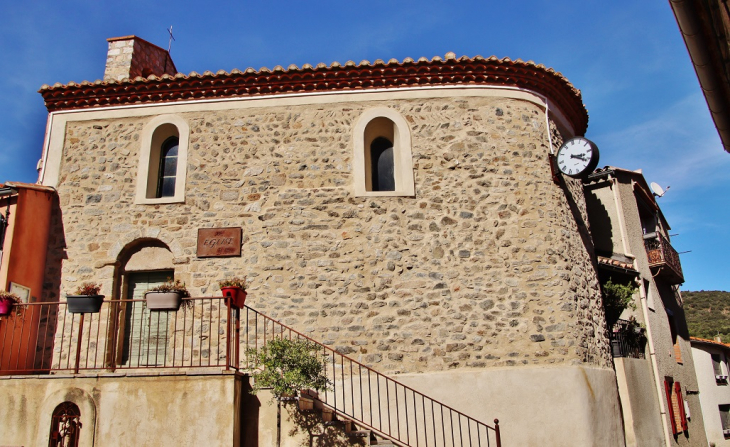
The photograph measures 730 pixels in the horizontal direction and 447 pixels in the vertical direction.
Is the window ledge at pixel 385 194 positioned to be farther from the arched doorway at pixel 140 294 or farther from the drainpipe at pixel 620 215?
the drainpipe at pixel 620 215

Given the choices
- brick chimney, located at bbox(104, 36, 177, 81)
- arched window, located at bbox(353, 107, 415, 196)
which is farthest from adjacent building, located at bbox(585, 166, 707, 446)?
brick chimney, located at bbox(104, 36, 177, 81)

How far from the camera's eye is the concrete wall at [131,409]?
8.31 m

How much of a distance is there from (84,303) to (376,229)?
17.1 feet

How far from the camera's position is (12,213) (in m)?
11.4

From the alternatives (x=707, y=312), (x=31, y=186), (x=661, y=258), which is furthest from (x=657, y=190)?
(x=707, y=312)

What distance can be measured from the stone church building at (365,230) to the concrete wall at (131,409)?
1.42 metres

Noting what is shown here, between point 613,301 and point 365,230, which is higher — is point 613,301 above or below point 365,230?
below

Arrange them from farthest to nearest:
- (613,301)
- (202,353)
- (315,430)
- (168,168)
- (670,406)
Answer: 1. (670,406)
2. (613,301)
3. (168,168)
4. (202,353)
5. (315,430)

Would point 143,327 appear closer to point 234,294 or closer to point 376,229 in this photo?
point 234,294

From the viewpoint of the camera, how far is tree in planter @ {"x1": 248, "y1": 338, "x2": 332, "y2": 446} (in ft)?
28.3

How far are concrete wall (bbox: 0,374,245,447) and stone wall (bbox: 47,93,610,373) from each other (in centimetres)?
289

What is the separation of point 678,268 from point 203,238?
46.6ft

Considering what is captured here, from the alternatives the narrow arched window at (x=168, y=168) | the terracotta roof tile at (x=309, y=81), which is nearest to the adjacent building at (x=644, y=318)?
the terracotta roof tile at (x=309, y=81)

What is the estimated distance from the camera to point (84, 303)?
9.19 m
